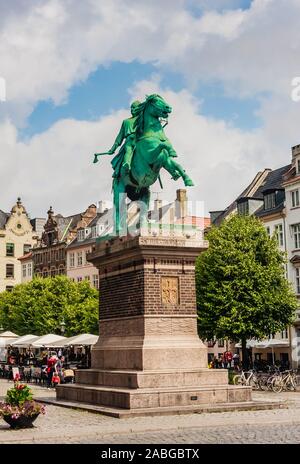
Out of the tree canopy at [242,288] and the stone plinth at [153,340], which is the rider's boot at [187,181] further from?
the tree canopy at [242,288]

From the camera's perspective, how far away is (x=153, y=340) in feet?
72.3

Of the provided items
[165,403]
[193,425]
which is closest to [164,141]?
[165,403]

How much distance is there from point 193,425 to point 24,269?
88.2m

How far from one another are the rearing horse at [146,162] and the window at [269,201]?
3733 centimetres

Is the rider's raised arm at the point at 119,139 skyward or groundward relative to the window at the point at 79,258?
groundward

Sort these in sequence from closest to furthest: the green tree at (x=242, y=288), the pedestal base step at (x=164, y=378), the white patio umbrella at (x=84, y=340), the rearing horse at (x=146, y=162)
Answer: the pedestal base step at (x=164, y=378) → the rearing horse at (x=146, y=162) → the white patio umbrella at (x=84, y=340) → the green tree at (x=242, y=288)

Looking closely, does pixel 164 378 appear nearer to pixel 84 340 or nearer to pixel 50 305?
pixel 84 340

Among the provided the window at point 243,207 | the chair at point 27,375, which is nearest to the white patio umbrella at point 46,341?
the chair at point 27,375

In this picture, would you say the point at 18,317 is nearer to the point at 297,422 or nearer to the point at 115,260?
the point at 115,260

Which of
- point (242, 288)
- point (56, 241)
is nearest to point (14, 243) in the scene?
point (56, 241)

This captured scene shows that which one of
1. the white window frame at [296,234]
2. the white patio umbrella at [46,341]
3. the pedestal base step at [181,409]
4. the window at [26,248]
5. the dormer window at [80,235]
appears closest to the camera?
the pedestal base step at [181,409]

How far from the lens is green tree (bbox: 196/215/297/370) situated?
43.5 metres

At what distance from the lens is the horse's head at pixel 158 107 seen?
2477cm

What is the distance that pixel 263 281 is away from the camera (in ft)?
145
